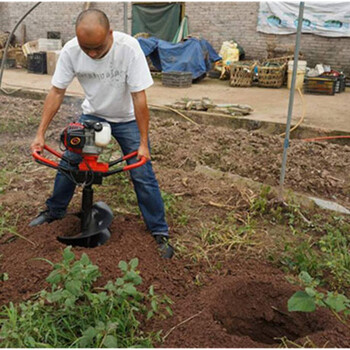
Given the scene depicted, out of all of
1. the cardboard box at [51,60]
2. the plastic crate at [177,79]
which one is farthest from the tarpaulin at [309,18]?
the cardboard box at [51,60]

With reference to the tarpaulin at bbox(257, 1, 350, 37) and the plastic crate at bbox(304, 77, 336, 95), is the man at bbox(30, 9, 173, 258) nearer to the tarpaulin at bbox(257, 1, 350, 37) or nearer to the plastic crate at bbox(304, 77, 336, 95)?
the plastic crate at bbox(304, 77, 336, 95)

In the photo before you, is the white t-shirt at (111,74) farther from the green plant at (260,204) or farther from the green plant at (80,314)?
the green plant at (260,204)

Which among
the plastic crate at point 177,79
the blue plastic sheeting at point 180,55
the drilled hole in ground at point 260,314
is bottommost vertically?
the drilled hole in ground at point 260,314

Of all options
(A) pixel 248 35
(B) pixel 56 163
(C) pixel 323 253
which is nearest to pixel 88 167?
(B) pixel 56 163

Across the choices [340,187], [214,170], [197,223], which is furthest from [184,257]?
[340,187]

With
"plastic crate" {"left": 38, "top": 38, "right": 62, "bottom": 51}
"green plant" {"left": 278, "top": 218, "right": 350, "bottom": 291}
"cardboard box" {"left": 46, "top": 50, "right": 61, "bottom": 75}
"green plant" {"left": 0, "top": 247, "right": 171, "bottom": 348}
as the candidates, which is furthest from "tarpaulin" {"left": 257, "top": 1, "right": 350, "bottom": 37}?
"green plant" {"left": 0, "top": 247, "right": 171, "bottom": 348}

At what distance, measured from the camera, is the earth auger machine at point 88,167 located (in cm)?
272

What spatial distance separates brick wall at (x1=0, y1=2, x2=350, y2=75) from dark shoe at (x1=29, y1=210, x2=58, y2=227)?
966cm

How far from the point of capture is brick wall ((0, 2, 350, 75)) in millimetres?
11195

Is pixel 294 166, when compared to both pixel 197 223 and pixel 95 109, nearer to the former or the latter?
pixel 197 223

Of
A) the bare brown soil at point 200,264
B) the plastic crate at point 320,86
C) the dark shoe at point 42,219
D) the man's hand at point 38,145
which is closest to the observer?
the bare brown soil at point 200,264

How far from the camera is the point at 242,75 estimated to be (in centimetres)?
1054

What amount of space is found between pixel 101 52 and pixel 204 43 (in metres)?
9.05

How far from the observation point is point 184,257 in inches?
121
